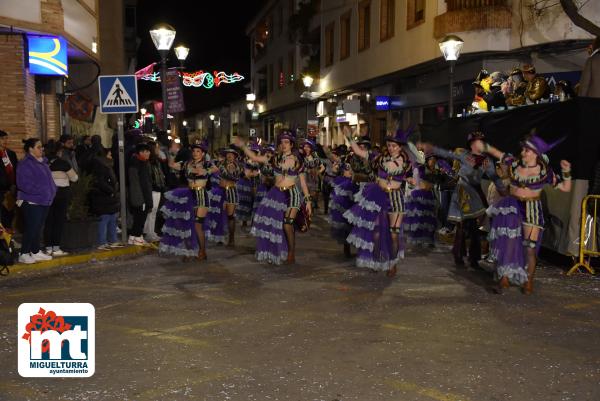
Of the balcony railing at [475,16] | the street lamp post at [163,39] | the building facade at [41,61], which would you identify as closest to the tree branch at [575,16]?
the balcony railing at [475,16]

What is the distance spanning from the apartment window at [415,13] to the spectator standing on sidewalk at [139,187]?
13777 millimetres

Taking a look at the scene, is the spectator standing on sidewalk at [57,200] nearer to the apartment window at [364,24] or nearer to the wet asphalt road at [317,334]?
the wet asphalt road at [317,334]

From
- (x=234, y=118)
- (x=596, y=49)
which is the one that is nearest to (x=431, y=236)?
(x=596, y=49)

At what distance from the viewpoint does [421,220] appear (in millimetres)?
13008

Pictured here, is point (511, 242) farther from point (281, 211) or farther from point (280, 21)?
point (280, 21)

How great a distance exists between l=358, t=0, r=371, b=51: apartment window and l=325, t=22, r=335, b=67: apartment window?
15.6ft

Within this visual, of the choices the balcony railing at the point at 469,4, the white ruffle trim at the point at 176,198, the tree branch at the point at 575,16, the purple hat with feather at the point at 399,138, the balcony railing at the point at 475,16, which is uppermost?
the balcony railing at the point at 469,4

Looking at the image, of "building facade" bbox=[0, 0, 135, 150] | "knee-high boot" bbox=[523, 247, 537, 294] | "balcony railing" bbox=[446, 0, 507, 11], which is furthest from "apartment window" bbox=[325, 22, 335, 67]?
"knee-high boot" bbox=[523, 247, 537, 294]

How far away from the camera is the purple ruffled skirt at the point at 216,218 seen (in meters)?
13.0

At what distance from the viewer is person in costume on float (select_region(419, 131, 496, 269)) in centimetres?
1050

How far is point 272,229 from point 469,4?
13180mm

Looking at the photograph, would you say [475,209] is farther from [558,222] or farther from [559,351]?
[559,351]

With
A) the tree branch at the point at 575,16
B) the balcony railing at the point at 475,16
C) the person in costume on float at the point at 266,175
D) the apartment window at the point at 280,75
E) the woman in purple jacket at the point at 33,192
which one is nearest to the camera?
the woman in purple jacket at the point at 33,192

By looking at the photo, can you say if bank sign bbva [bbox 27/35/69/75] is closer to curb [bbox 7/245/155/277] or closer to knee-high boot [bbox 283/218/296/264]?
curb [bbox 7/245/155/277]
